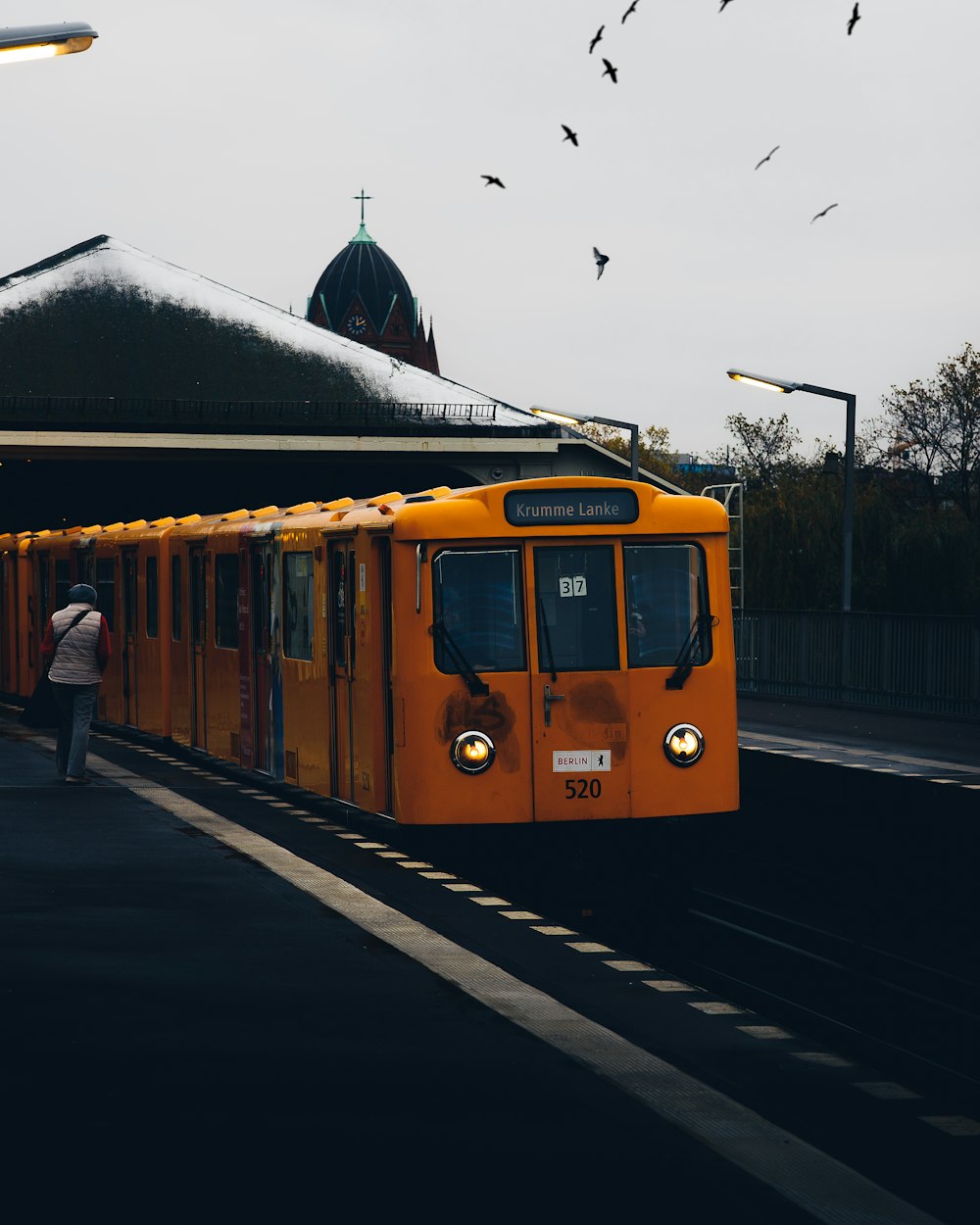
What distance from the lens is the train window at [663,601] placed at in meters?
14.4

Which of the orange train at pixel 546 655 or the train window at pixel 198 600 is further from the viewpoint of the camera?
the train window at pixel 198 600

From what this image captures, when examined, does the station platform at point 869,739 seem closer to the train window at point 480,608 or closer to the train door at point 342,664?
the train door at point 342,664

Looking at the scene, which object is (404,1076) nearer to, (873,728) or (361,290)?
(873,728)

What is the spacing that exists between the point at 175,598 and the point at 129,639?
3.41m

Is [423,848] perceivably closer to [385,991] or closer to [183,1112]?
[385,991]

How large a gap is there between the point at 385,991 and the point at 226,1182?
10.2 feet

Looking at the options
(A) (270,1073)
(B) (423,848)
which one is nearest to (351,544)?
(B) (423,848)

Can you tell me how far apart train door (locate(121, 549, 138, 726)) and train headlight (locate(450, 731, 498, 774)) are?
13230 mm

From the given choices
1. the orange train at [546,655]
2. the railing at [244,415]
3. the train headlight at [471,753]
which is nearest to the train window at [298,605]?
the orange train at [546,655]

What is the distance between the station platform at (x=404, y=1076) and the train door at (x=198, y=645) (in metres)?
9.96

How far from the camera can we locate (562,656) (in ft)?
47.1

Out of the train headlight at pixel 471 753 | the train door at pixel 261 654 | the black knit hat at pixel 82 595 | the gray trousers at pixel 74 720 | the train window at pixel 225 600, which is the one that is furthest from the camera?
the train window at pixel 225 600

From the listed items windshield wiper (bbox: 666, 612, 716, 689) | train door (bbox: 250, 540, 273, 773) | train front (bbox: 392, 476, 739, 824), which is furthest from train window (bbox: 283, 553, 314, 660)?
windshield wiper (bbox: 666, 612, 716, 689)

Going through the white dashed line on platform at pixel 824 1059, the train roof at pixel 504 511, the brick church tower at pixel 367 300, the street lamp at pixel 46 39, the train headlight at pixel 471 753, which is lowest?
the white dashed line on platform at pixel 824 1059
